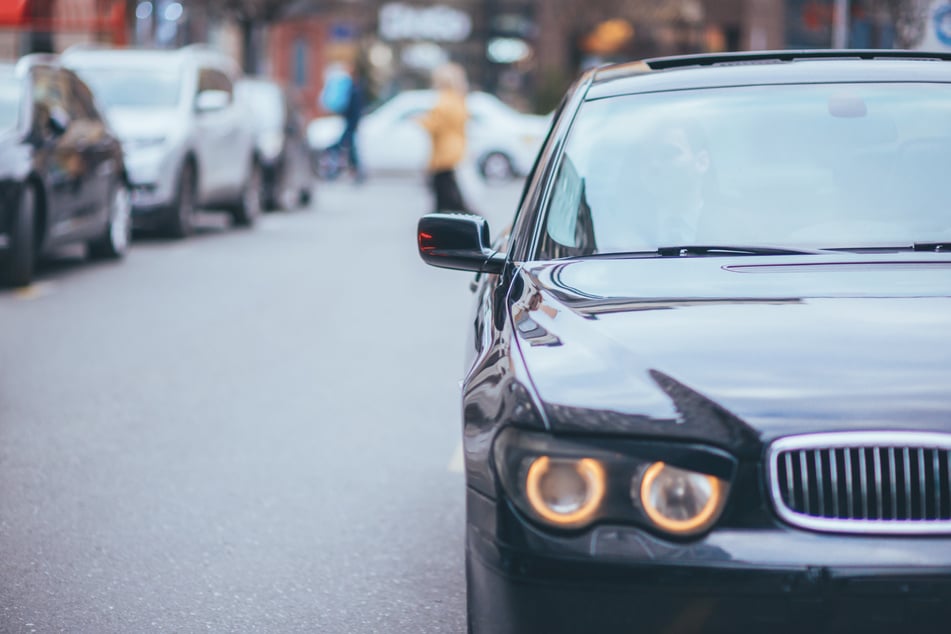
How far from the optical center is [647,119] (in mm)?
4254

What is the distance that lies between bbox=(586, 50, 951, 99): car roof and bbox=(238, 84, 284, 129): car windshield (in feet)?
51.3

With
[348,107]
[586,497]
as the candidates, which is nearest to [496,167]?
[348,107]

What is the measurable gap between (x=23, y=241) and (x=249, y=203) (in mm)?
7112

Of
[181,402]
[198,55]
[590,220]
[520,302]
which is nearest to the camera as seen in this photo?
[520,302]

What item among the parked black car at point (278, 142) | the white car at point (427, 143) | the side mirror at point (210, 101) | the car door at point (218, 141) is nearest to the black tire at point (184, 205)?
the car door at point (218, 141)

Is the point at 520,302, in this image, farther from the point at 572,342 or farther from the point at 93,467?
the point at 93,467

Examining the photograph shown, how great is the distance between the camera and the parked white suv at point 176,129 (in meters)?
15.0

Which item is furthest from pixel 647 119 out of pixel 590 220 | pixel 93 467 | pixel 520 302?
pixel 93 467

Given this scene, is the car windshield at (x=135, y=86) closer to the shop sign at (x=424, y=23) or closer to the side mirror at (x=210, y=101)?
the side mirror at (x=210, y=101)

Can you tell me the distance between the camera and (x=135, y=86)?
16328 millimetres

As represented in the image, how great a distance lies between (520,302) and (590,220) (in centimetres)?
56

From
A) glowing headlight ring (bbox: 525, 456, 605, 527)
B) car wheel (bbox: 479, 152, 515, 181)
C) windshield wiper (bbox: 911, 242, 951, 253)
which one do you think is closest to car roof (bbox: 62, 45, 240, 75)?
car wheel (bbox: 479, 152, 515, 181)

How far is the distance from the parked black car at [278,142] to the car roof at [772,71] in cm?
1501

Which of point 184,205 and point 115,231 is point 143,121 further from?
point 115,231
